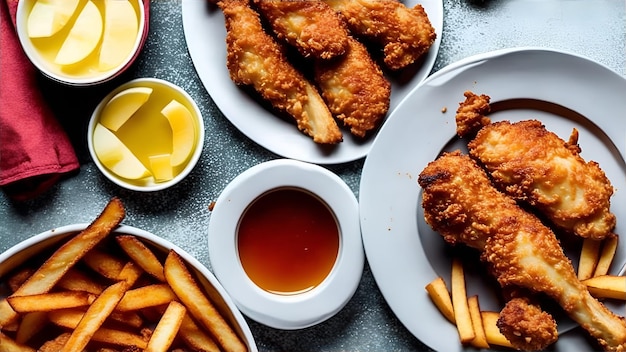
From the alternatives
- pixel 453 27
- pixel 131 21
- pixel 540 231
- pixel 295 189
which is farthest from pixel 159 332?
Answer: pixel 453 27

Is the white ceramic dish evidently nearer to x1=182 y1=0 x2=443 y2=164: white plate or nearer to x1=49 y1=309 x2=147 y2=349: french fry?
x1=49 y1=309 x2=147 y2=349: french fry

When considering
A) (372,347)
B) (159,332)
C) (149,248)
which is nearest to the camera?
(159,332)

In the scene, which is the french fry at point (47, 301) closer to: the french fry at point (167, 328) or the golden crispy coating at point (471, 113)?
the french fry at point (167, 328)

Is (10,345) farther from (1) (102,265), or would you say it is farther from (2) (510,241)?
(2) (510,241)

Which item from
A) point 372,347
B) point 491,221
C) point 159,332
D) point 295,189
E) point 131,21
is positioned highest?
point 131,21

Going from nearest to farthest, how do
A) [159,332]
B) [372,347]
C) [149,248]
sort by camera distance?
[159,332] < [149,248] < [372,347]

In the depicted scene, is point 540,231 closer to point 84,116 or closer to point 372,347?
point 372,347

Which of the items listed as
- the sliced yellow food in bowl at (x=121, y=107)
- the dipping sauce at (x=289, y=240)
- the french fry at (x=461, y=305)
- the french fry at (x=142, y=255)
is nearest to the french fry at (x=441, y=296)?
the french fry at (x=461, y=305)

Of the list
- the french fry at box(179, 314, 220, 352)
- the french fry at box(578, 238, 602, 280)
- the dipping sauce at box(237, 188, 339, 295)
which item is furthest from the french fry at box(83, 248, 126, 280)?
the french fry at box(578, 238, 602, 280)
